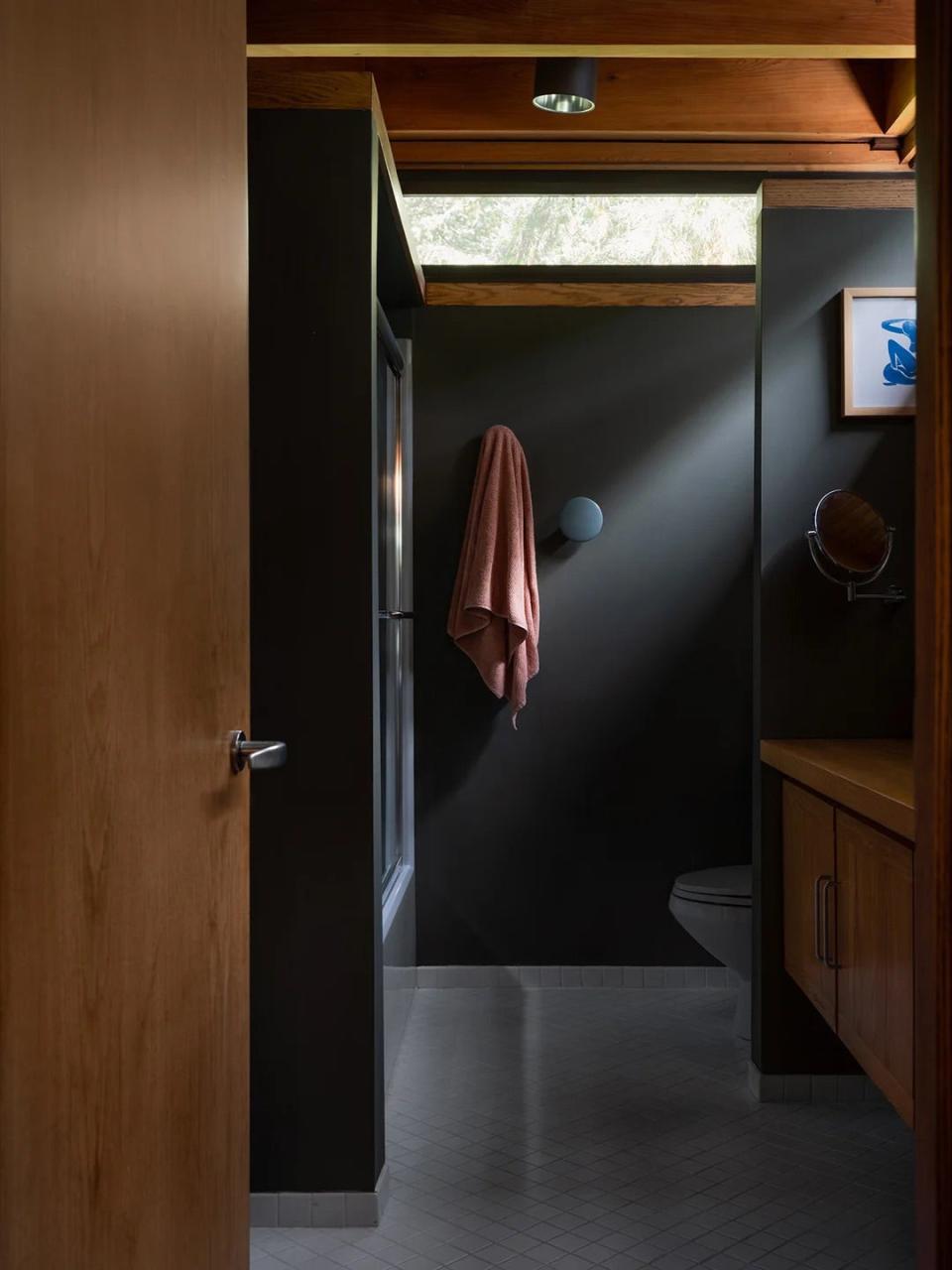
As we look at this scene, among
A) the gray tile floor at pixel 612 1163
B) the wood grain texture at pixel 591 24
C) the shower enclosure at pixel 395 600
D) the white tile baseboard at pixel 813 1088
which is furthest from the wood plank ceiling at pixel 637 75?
the gray tile floor at pixel 612 1163

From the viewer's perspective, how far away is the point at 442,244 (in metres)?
4.24

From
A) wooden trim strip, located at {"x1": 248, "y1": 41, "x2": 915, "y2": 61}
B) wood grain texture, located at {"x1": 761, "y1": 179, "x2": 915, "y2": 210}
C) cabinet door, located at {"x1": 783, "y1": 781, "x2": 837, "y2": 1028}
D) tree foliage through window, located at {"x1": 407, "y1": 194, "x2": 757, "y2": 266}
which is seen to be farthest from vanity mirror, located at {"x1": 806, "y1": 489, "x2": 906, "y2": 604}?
tree foliage through window, located at {"x1": 407, "y1": 194, "x2": 757, "y2": 266}

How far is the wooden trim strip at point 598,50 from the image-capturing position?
9.77 feet

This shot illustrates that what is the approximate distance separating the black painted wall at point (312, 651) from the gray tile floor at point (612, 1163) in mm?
247

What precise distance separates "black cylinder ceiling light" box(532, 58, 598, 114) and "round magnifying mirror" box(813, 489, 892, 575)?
51.0 inches

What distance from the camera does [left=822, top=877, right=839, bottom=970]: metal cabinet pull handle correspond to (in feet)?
8.94

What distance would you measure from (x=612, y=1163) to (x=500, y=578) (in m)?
1.84

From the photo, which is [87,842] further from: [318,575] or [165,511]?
[318,575]

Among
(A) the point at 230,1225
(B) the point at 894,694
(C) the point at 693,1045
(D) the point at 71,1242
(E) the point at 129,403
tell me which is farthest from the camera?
(C) the point at 693,1045

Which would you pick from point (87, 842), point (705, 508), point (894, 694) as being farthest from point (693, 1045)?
point (87, 842)

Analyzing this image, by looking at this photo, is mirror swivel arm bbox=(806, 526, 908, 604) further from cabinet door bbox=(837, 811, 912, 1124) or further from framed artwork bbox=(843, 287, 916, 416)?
cabinet door bbox=(837, 811, 912, 1124)

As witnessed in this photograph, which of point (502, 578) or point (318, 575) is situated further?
point (502, 578)

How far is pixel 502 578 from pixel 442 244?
113cm

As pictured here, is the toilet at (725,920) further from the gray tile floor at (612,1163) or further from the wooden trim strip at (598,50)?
the wooden trim strip at (598,50)
